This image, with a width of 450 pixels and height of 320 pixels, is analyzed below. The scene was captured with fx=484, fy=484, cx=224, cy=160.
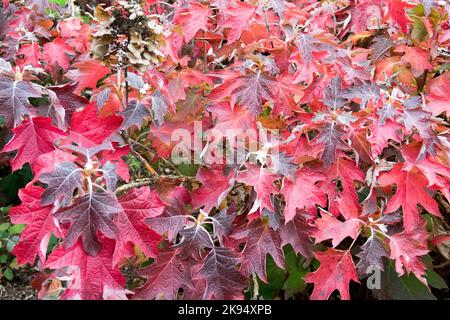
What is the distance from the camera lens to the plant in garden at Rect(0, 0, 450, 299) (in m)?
0.93

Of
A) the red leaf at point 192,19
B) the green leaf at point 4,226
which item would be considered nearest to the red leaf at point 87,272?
the red leaf at point 192,19

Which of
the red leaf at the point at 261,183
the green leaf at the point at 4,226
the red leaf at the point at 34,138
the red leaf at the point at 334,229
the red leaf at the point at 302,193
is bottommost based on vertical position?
the green leaf at the point at 4,226

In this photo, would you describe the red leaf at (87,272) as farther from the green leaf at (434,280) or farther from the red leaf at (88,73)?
the green leaf at (434,280)

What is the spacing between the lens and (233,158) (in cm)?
114

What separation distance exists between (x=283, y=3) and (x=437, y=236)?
80 cm

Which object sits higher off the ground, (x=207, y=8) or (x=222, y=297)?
(x=207, y=8)

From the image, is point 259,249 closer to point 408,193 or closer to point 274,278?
point 408,193

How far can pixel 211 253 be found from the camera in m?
1.01

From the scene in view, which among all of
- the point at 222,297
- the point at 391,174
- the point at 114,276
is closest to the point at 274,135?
the point at 391,174

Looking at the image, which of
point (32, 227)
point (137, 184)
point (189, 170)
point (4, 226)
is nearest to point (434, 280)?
point (189, 170)

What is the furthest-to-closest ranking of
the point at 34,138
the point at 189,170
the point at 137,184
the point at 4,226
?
the point at 4,226
the point at 189,170
the point at 137,184
the point at 34,138

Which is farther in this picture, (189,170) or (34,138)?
(189,170)

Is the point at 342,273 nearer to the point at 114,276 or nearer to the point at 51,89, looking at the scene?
the point at 114,276

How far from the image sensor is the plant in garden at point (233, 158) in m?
0.93
